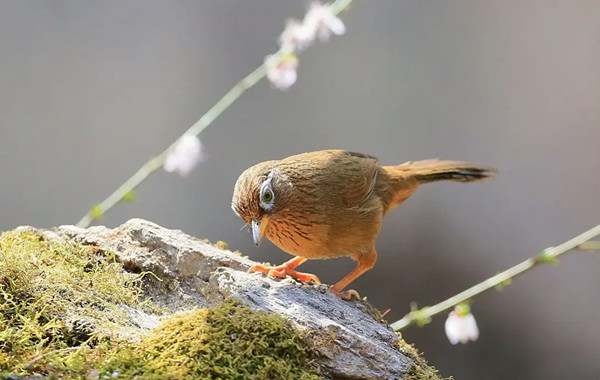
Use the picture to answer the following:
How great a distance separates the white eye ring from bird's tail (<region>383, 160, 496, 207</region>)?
1.71ft

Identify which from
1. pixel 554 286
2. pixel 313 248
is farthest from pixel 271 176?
pixel 554 286

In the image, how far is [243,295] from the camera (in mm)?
1878

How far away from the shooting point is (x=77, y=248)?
7.07 feet

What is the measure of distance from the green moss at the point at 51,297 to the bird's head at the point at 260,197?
14.3 inches

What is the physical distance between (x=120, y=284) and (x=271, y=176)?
1.81 feet

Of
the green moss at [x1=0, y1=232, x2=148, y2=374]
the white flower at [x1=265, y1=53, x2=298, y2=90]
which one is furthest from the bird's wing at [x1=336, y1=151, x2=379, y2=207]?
the green moss at [x1=0, y1=232, x2=148, y2=374]

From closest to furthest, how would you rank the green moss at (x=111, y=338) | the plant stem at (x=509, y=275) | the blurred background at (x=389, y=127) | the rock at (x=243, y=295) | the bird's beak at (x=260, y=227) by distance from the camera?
1. the green moss at (x=111, y=338)
2. the rock at (x=243, y=295)
3. the bird's beak at (x=260, y=227)
4. the plant stem at (x=509, y=275)
5. the blurred background at (x=389, y=127)

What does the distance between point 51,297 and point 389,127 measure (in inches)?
101

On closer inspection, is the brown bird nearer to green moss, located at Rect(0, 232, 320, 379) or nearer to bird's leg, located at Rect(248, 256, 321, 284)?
bird's leg, located at Rect(248, 256, 321, 284)

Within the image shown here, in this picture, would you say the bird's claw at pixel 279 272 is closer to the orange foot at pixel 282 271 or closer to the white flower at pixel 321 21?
the orange foot at pixel 282 271

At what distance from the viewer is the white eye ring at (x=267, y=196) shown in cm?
223

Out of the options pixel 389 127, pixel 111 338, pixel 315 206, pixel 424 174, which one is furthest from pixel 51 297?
pixel 389 127

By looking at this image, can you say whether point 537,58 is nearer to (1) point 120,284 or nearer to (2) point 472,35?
(2) point 472,35

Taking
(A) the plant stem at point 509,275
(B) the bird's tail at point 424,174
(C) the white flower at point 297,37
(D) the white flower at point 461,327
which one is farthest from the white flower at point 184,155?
(D) the white flower at point 461,327
